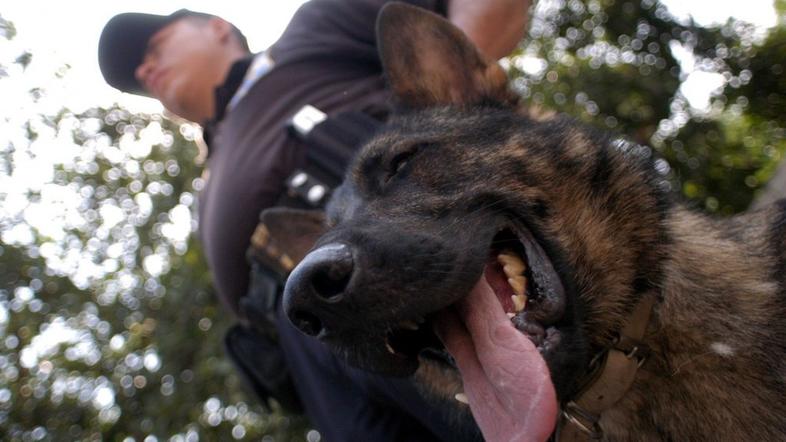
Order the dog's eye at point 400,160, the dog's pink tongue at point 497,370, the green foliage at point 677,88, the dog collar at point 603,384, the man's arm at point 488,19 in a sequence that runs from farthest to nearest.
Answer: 1. the green foliage at point 677,88
2. the man's arm at point 488,19
3. the dog's eye at point 400,160
4. the dog collar at point 603,384
5. the dog's pink tongue at point 497,370

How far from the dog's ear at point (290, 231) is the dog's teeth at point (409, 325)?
3.36ft

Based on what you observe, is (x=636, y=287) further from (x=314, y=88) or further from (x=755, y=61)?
(x=755, y=61)

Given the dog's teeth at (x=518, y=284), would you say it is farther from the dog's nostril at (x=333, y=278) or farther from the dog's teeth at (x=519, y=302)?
the dog's nostril at (x=333, y=278)

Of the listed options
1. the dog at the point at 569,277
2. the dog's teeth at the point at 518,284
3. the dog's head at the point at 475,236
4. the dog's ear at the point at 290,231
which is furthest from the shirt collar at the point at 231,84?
the dog's teeth at the point at 518,284

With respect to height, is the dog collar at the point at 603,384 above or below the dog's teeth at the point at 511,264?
below

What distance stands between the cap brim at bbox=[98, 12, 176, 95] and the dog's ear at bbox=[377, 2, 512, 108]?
2.47 meters

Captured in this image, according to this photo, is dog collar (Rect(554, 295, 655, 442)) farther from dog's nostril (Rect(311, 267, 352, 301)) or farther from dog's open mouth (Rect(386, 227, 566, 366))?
dog's nostril (Rect(311, 267, 352, 301))

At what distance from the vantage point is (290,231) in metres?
3.20

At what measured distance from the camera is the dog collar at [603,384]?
86.4 inches

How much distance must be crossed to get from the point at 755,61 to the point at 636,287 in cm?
641

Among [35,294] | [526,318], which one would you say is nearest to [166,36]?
[526,318]

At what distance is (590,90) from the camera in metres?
8.97

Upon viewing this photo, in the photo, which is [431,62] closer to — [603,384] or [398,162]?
[398,162]

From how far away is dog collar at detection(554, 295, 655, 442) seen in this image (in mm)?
2193
